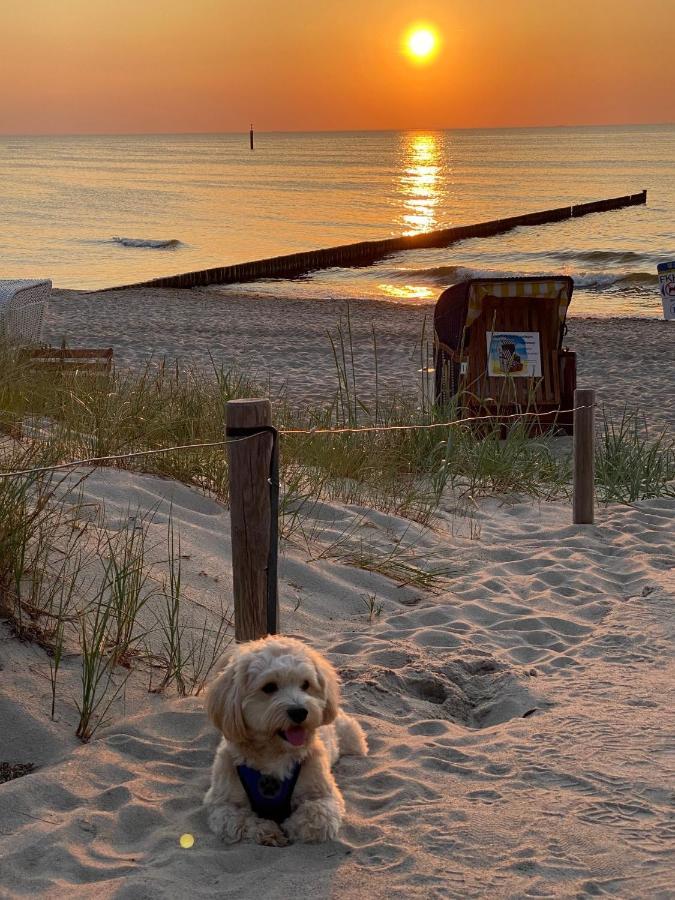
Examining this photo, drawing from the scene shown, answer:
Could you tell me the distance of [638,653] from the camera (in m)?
4.84

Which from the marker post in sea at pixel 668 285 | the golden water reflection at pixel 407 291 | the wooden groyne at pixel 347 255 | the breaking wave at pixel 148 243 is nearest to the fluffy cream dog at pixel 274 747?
the marker post in sea at pixel 668 285

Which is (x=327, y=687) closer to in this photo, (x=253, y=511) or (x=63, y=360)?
(x=253, y=511)

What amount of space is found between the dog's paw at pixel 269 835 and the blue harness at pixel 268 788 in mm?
51

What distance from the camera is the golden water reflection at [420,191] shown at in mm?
50522

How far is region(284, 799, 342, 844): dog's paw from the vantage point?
322 centimetres

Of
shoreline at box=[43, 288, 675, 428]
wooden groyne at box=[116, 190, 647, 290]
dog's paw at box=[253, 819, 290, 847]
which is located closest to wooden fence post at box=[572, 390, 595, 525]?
dog's paw at box=[253, 819, 290, 847]

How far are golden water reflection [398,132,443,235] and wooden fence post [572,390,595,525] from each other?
3795cm

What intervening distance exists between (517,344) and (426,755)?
735 cm

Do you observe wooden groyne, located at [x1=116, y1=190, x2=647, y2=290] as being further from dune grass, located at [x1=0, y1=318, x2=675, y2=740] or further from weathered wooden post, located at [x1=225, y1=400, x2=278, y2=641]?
weathered wooden post, located at [x1=225, y1=400, x2=278, y2=641]

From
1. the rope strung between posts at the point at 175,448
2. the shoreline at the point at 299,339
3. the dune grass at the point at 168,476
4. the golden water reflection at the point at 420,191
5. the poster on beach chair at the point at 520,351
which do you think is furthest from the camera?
the golden water reflection at the point at 420,191

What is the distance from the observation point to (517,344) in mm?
10680

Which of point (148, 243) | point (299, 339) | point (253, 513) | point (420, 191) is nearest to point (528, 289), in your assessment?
point (253, 513)

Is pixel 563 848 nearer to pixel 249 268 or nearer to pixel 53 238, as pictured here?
pixel 249 268

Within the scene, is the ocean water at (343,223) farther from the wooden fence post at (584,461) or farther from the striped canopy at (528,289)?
the wooden fence post at (584,461)
